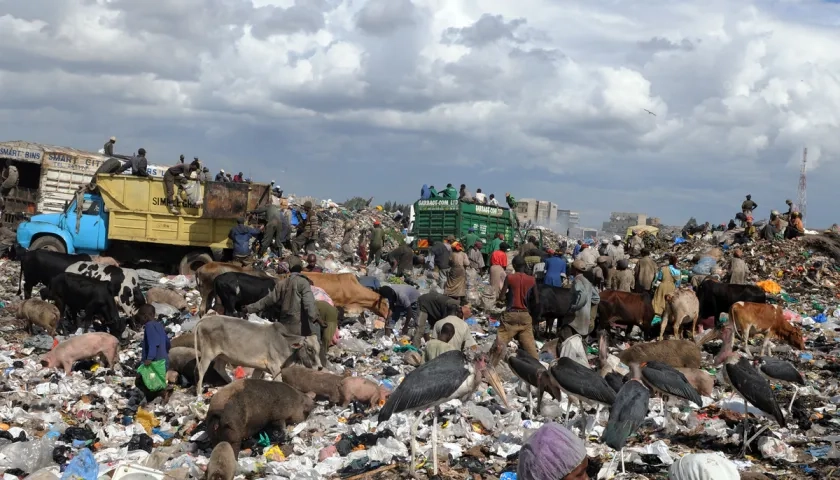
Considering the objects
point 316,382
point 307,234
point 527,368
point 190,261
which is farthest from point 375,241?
point 527,368

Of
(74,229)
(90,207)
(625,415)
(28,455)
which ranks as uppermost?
(90,207)

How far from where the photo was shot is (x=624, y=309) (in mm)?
15055

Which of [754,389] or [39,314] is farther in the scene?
[39,314]

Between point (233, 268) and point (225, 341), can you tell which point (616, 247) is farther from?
point (225, 341)

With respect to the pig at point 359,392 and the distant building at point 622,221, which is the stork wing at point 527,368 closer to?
the pig at point 359,392

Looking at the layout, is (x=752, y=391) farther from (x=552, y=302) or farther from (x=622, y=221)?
(x=622, y=221)

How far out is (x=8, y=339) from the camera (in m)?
12.8

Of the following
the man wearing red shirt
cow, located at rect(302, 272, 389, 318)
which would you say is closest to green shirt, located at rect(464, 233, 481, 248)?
cow, located at rect(302, 272, 389, 318)

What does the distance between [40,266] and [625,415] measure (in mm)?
11955

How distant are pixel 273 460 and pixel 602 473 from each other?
3.12m

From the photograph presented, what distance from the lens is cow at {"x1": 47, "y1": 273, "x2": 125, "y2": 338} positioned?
43.1 feet

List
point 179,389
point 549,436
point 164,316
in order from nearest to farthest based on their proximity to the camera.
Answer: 1. point 549,436
2. point 179,389
3. point 164,316

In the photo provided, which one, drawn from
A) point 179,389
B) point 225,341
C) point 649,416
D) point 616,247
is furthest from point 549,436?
point 616,247

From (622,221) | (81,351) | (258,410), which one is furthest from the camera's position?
(622,221)
